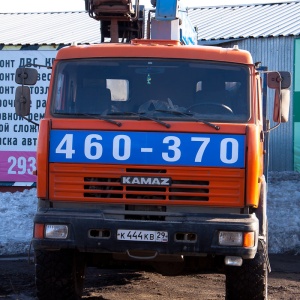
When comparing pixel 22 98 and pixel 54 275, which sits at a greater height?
pixel 22 98

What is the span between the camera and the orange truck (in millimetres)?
7172

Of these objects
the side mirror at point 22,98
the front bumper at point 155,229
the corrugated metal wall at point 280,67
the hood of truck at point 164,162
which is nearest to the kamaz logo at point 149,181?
the hood of truck at point 164,162

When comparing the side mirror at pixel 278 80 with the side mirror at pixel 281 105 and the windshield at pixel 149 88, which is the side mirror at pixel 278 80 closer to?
the side mirror at pixel 281 105

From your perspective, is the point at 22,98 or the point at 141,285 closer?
the point at 22,98

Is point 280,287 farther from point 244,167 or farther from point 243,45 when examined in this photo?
point 243,45

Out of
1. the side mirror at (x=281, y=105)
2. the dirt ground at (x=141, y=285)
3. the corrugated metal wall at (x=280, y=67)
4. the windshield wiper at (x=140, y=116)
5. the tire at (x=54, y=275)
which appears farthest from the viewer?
the corrugated metal wall at (x=280, y=67)

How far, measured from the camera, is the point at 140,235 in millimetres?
7156

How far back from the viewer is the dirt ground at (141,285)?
8.97 meters

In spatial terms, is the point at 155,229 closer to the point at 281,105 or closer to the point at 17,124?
the point at 281,105

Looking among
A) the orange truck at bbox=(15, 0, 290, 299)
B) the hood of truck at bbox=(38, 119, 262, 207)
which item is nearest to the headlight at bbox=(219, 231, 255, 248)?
the orange truck at bbox=(15, 0, 290, 299)

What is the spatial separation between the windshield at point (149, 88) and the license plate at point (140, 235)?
1194 millimetres

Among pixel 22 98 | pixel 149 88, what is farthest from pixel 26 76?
pixel 149 88

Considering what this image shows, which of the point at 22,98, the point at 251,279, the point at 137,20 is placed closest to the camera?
the point at 251,279

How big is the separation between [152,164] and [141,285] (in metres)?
2.77
